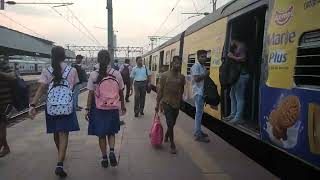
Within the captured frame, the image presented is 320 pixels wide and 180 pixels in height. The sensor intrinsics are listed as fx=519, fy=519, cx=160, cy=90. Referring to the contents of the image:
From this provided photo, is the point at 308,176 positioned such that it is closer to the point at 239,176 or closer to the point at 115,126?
the point at 239,176

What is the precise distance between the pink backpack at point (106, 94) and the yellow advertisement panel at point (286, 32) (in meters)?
2.18

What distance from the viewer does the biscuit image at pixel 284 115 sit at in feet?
20.0

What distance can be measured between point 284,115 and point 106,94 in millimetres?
2514

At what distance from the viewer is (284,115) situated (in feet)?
21.0

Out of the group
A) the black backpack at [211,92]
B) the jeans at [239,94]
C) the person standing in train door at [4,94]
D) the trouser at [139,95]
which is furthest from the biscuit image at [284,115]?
the trouser at [139,95]

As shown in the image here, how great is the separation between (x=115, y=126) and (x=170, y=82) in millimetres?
1642

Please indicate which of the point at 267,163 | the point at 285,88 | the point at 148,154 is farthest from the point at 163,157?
the point at 285,88

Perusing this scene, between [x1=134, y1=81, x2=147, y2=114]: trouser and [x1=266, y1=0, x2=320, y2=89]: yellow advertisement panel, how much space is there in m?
8.04

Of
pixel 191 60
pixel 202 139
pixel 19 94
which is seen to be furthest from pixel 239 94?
pixel 191 60

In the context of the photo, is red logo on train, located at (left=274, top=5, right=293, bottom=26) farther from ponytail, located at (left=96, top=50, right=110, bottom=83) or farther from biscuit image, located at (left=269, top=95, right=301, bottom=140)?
ponytail, located at (left=96, top=50, right=110, bottom=83)

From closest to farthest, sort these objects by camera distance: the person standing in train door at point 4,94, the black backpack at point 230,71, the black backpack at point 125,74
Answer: the person standing in train door at point 4,94 < the black backpack at point 230,71 < the black backpack at point 125,74

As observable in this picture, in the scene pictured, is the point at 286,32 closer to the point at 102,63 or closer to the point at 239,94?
the point at 102,63

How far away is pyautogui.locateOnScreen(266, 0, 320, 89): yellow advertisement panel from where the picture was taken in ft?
19.5

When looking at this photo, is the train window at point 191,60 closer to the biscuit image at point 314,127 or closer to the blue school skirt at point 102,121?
the blue school skirt at point 102,121
